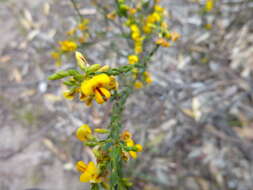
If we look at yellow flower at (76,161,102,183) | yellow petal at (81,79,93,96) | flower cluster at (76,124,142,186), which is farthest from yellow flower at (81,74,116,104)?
yellow flower at (76,161,102,183)

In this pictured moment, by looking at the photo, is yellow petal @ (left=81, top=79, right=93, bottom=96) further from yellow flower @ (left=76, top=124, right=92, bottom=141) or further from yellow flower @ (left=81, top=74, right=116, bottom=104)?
yellow flower @ (left=76, top=124, right=92, bottom=141)

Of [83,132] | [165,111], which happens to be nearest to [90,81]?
[83,132]

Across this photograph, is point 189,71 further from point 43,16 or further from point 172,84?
point 43,16

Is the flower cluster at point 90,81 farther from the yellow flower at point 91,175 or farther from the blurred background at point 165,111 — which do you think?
the blurred background at point 165,111

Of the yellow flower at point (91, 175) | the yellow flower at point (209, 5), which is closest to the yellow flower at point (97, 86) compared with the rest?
the yellow flower at point (91, 175)

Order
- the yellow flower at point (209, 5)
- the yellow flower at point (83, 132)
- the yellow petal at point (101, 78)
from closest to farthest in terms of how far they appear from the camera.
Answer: the yellow petal at point (101, 78)
the yellow flower at point (83, 132)
the yellow flower at point (209, 5)

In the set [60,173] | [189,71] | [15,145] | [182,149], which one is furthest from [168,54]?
[15,145]

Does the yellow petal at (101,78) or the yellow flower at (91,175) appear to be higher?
the yellow petal at (101,78)

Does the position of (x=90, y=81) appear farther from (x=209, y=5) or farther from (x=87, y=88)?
(x=209, y=5)
